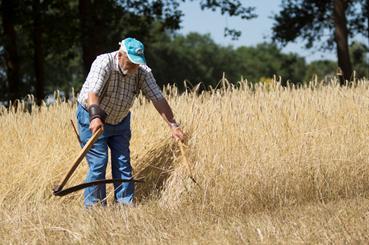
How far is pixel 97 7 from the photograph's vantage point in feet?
75.3

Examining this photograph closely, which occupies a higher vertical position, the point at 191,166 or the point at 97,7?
the point at 97,7

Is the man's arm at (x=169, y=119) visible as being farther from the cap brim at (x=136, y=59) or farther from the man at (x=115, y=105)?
the cap brim at (x=136, y=59)

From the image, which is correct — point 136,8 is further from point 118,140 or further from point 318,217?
point 318,217

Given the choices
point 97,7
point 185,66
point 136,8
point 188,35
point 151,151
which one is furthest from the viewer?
point 188,35

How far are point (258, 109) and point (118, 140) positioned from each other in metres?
1.84

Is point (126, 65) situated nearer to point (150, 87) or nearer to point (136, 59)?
point (136, 59)

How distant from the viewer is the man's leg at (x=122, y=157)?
7148 mm

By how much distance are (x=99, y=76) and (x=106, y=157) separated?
839mm

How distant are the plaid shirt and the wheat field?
866 mm

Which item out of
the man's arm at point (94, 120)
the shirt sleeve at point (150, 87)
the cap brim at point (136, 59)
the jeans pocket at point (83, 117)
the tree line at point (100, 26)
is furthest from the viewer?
the tree line at point (100, 26)

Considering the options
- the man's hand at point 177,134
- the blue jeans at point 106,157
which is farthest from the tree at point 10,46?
the man's hand at point 177,134

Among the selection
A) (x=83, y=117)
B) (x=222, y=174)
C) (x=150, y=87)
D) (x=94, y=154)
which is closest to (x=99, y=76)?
(x=83, y=117)

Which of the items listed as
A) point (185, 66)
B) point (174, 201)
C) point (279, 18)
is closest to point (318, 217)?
point (174, 201)

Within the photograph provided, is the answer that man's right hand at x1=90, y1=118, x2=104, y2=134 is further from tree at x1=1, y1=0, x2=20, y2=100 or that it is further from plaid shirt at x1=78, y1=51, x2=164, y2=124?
tree at x1=1, y1=0, x2=20, y2=100
